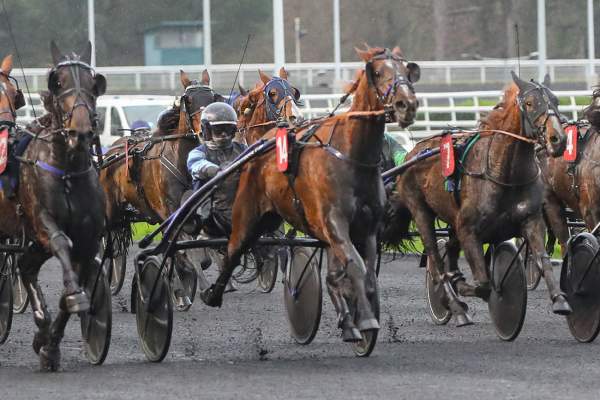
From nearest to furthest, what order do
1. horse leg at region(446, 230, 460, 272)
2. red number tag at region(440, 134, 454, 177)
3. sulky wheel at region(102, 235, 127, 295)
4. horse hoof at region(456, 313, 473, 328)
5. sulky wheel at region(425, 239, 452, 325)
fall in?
red number tag at region(440, 134, 454, 177) → horse hoof at region(456, 313, 473, 328) → sulky wheel at region(425, 239, 452, 325) → horse leg at region(446, 230, 460, 272) → sulky wheel at region(102, 235, 127, 295)

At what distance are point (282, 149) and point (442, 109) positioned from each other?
750 inches

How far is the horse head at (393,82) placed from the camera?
10055mm

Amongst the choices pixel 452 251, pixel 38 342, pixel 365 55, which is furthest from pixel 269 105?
pixel 38 342

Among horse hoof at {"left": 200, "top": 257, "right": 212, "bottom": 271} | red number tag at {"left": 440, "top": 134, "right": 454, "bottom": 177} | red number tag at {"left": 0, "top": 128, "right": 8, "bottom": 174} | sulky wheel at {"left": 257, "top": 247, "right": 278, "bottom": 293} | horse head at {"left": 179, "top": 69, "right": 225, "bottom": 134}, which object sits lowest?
sulky wheel at {"left": 257, "top": 247, "right": 278, "bottom": 293}

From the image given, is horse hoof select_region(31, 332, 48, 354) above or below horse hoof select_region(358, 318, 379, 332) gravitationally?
below

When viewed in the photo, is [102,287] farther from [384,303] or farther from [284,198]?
[384,303]

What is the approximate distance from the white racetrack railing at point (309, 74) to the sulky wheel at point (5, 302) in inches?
880

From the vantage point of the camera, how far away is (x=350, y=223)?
34.2 ft

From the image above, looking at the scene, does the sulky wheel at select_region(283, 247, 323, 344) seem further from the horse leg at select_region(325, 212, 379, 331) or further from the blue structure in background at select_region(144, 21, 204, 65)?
the blue structure in background at select_region(144, 21, 204, 65)

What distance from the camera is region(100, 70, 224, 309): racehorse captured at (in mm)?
14258

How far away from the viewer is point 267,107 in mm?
14703

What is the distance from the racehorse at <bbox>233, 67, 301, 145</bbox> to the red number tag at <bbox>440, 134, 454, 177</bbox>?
2.21 metres

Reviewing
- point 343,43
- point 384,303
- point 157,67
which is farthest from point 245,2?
point 384,303

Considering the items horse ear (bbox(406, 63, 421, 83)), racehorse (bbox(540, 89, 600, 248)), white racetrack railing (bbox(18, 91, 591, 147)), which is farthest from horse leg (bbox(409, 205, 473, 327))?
white racetrack railing (bbox(18, 91, 591, 147))
